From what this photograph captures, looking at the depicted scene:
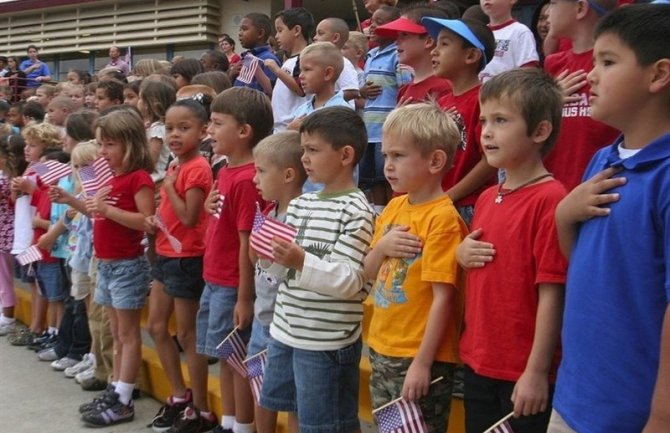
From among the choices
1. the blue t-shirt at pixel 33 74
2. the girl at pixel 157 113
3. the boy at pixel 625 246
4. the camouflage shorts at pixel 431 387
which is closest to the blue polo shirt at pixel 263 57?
the girl at pixel 157 113

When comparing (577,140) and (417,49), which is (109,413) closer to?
(417,49)

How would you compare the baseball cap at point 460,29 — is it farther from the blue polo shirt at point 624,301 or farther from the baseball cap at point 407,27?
the blue polo shirt at point 624,301

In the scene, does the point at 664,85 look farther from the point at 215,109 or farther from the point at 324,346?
the point at 215,109

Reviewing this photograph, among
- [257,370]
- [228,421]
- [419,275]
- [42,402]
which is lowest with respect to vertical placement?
[42,402]

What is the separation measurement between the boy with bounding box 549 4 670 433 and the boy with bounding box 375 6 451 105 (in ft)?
6.19

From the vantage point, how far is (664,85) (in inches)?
64.6

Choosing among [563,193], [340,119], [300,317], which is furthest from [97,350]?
[563,193]

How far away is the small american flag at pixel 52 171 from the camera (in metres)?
4.60

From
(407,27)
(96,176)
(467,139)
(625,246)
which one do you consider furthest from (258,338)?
(625,246)

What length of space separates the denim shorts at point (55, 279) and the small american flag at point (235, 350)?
2.69 metres

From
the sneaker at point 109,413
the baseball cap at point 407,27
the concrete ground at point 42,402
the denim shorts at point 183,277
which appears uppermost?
the baseball cap at point 407,27

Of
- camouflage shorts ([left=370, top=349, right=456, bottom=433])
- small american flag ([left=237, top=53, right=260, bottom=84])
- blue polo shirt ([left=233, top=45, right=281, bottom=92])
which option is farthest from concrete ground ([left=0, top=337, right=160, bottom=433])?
blue polo shirt ([left=233, top=45, right=281, bottom=92])

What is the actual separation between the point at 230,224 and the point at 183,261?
1.75ft

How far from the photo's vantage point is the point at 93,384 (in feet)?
15.4
